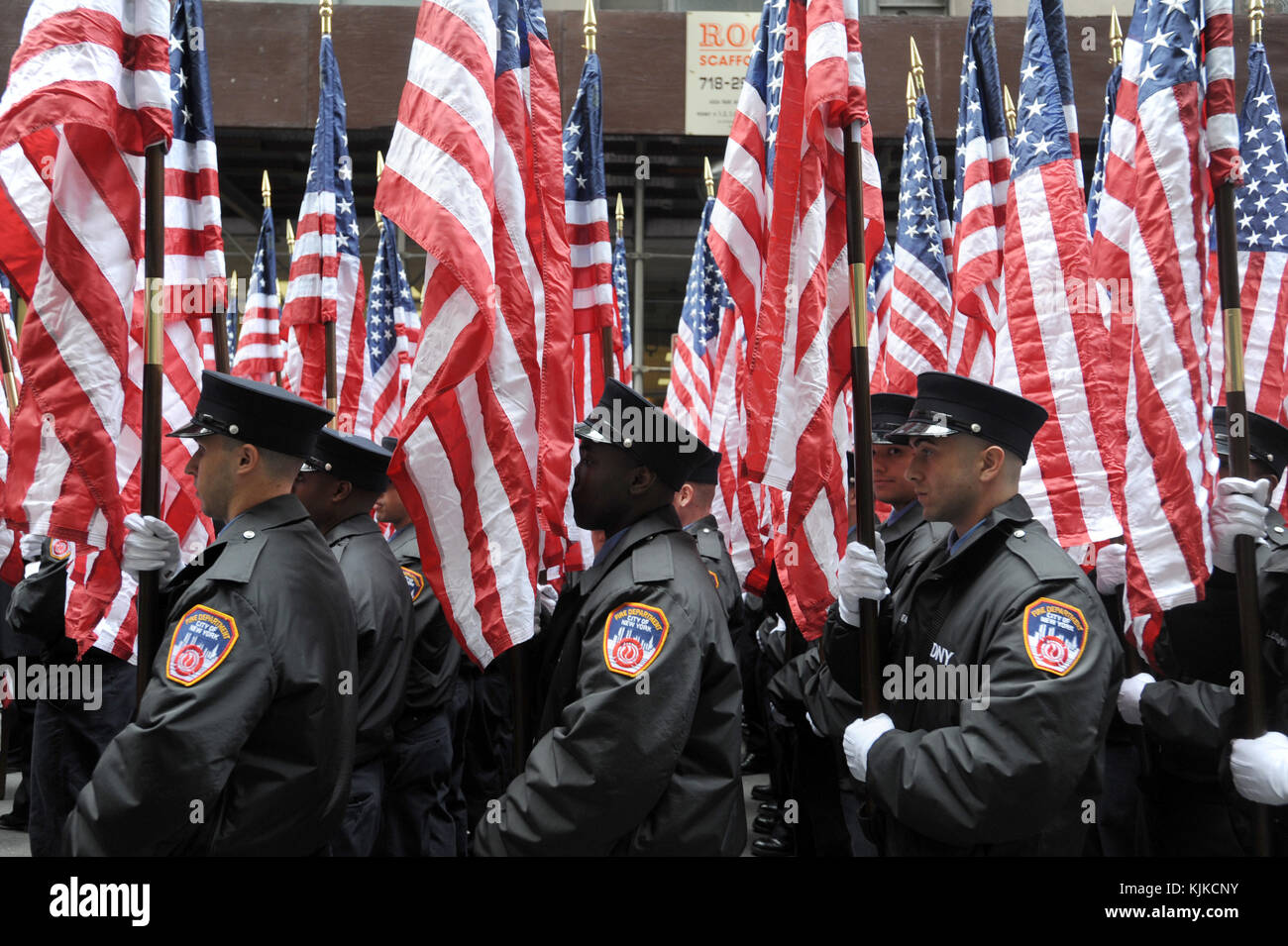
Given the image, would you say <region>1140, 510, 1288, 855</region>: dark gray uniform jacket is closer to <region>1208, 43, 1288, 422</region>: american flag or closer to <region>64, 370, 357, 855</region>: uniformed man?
<region>1208, 43, 1288, 422</region>: american flag

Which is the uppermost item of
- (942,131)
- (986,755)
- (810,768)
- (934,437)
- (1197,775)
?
(942,131)

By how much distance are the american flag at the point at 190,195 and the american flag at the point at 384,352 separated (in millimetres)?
3105

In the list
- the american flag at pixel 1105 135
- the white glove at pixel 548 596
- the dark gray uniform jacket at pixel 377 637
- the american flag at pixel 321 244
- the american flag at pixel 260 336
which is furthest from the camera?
the american flag at pixel 260 336

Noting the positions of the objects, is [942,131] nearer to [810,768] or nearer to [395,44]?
[395,44]

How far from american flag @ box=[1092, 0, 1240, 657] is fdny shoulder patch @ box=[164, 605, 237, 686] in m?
3.12

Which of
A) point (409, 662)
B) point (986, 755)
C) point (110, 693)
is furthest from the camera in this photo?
point (110, 693)

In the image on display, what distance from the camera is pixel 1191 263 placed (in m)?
4.04

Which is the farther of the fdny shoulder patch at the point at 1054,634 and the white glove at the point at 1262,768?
the white glove at the point at 1262,768

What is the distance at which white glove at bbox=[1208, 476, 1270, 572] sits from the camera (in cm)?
355

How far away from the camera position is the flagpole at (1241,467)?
3.47 metres

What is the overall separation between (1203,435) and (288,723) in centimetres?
336

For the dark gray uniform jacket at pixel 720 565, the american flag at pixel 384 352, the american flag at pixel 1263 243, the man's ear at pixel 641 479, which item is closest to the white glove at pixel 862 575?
the man's ear at pixel 641 479

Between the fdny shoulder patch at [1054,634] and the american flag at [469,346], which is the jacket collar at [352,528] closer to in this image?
the american flag at [469,346]

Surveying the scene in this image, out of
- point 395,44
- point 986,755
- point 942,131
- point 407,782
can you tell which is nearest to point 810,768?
point 407,782
